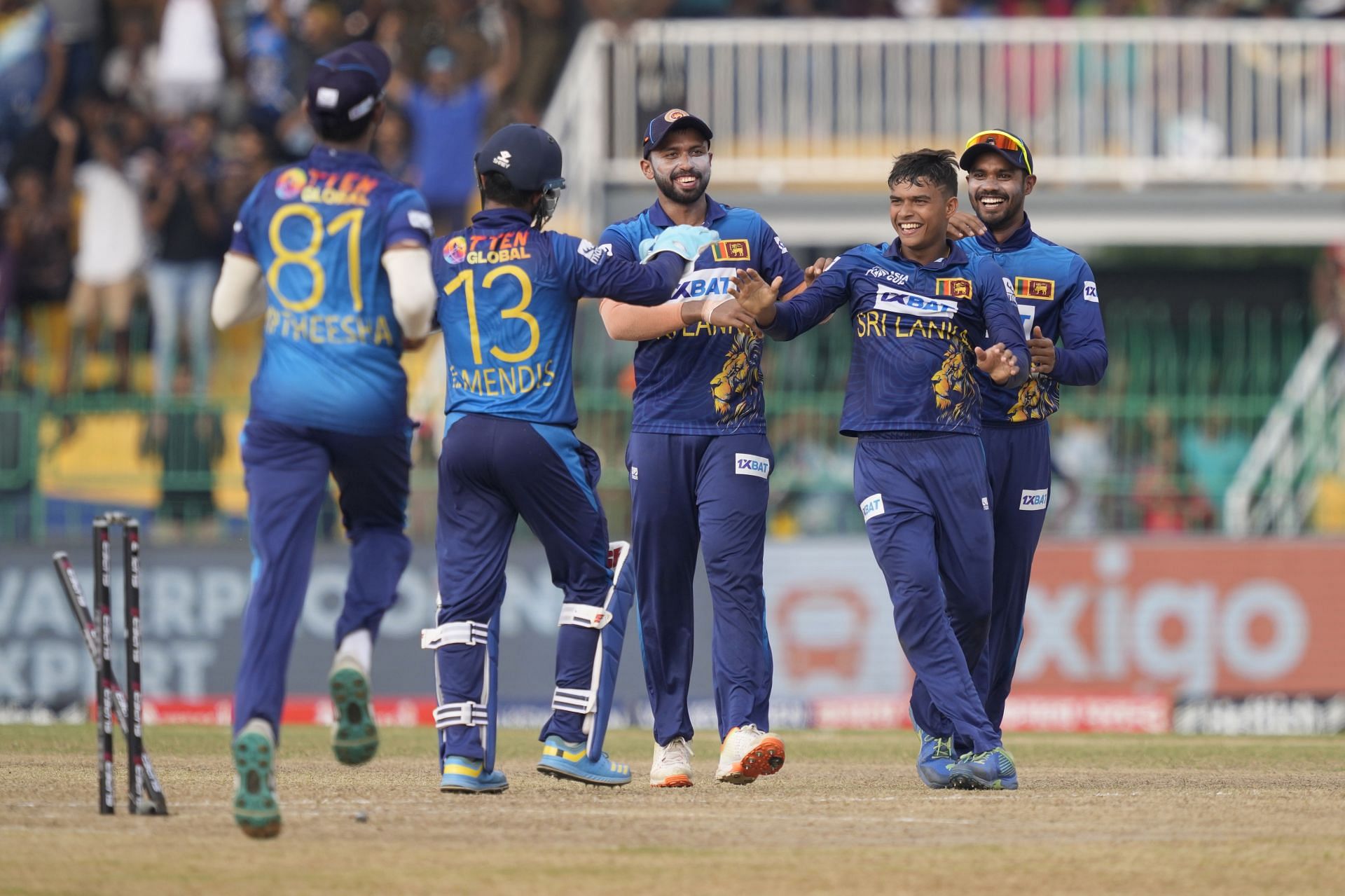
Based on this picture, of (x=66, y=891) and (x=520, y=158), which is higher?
(x=520, y=158)

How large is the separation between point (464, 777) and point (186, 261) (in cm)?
1101

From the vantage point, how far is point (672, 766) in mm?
8328

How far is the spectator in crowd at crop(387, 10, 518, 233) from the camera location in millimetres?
18422

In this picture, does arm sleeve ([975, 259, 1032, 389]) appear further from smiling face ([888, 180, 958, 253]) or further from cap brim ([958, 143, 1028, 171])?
cap brim ([958, 143, 1028, 171])

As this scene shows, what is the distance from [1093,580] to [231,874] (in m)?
10.3

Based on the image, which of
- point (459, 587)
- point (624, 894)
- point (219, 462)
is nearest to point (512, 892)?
point (624, 894)

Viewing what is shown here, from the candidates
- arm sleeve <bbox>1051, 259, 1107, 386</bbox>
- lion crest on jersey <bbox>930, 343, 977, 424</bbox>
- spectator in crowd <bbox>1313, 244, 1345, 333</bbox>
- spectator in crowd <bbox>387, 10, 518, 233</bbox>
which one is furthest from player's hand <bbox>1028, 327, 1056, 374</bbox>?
spectator in crowd <bbox>387, 10, 518, 233</bbox>

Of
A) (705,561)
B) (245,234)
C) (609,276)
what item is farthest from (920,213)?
(245,234)

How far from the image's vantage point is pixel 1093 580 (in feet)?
49.8

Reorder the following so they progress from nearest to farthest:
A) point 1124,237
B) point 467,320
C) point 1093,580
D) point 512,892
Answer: point 512,892 → point 467,320 → point 1093,580 → point 1124,237

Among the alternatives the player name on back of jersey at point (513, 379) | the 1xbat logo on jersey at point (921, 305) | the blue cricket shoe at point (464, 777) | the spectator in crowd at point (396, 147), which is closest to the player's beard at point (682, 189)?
the 1xbat logo on jersey at point (921, 305)

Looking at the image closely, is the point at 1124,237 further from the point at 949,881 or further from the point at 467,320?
the point at 949,881

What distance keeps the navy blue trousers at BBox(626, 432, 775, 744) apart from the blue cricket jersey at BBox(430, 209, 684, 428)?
94 centimetres

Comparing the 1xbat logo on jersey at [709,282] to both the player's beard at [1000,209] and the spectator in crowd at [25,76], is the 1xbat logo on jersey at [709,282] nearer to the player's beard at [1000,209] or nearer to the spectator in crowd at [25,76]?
the player's beard at [1000,209]
